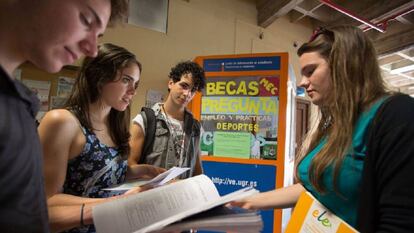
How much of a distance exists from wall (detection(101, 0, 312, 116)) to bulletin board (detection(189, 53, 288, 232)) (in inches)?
31.4

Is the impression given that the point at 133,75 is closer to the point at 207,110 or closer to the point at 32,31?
the point at 32,31

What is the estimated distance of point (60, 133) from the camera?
808mm

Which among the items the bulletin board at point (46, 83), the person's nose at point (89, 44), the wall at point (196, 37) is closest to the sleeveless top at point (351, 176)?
the person's nose at point (89, 44)

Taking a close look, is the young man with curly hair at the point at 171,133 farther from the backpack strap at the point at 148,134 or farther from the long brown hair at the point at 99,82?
the long brown hair at the point at 99,82

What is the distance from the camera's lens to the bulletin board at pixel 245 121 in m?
2.38

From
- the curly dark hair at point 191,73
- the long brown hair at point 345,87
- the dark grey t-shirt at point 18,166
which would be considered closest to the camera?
the dark grey t-shirt at point 18,166

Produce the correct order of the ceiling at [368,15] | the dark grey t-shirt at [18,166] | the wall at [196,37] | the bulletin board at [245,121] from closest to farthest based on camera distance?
the dark grey t-shirt at [18,166] → the bulletin board at [245,121] → the wall at [196,37] → the ceiling at [368,15]

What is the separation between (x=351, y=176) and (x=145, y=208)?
595mm

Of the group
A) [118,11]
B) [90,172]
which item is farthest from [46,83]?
[118,11]

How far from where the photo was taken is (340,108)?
0.86m

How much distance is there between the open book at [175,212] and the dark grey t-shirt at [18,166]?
0.19 m

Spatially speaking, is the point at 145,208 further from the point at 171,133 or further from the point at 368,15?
the point at 368,15

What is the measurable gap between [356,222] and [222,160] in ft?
5.93

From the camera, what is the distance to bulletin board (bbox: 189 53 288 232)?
7.80 ft
